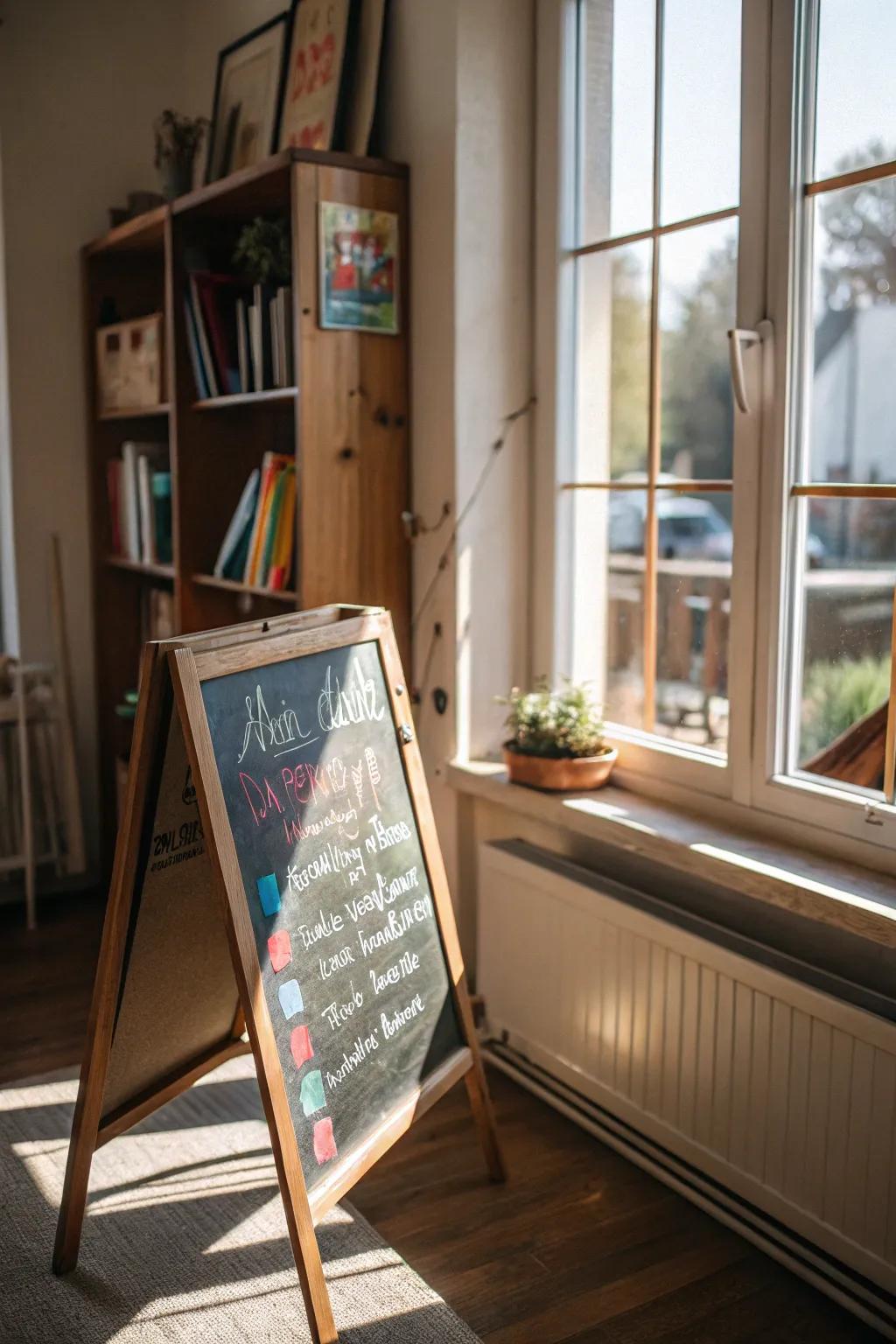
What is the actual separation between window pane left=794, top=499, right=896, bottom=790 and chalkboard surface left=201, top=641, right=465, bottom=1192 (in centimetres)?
78

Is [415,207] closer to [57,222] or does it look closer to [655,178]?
[655,178]

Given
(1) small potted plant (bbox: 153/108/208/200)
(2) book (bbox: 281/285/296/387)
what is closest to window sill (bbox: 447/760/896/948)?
(2) book (bbox: 281/285/296/387)

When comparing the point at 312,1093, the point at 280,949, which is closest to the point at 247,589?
the point at 280,949

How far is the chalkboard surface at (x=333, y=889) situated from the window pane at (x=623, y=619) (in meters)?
0.75

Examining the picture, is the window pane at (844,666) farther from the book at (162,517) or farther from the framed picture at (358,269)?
the book at (162,517)

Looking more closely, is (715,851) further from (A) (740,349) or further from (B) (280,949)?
(A) (740,349)

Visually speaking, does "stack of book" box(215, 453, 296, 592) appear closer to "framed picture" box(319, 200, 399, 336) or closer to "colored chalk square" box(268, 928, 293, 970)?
"framed picture" box(319, 200, 399, 336)

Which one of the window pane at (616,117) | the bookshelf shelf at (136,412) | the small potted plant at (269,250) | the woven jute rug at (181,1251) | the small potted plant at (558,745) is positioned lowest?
the woven jute rug at (181,1251)

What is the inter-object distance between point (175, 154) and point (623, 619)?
1.90 meters

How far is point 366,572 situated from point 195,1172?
134 centimetres

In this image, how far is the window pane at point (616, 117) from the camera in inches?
98.8

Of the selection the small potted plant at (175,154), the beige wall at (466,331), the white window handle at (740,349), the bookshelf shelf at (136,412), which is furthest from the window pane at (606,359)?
the small potted plant at (175,154)

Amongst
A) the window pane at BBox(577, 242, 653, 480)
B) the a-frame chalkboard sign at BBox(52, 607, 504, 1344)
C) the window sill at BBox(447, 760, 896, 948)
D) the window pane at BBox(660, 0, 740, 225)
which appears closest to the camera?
the a-frame chalkboard sign at BBox(52, 607, 504, 1344)

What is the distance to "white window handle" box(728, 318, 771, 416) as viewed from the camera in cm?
221
